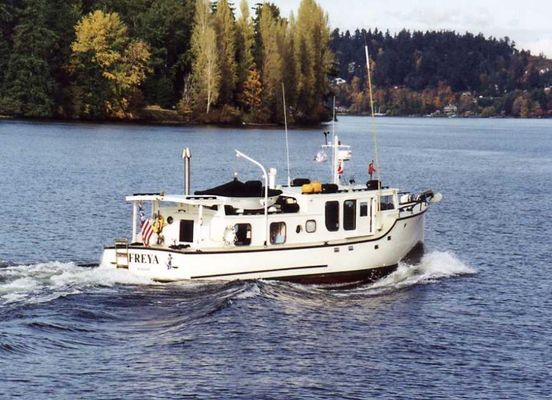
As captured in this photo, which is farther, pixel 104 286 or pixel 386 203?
pixel 386 203

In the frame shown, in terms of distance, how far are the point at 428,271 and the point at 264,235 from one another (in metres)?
8.91

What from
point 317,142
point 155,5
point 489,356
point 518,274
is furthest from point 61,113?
point 489,356

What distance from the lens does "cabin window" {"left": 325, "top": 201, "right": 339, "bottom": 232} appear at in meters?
43.1

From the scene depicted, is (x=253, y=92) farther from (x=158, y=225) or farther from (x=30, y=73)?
(x=158, y=225)

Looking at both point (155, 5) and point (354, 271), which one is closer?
point (354, 271)

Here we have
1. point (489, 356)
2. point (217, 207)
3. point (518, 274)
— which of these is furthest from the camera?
point (518, 274)

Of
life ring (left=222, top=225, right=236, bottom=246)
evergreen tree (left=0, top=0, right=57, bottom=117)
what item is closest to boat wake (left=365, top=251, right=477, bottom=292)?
life ring (left=222, top=225, right=236, bottom=246)

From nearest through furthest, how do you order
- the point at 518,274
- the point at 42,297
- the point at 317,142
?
the point at 42,297
the point at 518,274
the point at 317,142

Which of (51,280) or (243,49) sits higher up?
(243,49)

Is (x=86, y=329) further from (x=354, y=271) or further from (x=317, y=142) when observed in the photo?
(x=317, y=142)

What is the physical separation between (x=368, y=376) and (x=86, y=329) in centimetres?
941

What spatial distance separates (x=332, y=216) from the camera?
4325cm

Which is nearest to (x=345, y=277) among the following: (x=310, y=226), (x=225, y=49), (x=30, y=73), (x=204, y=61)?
(x=310, y=226)

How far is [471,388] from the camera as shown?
103 feet
